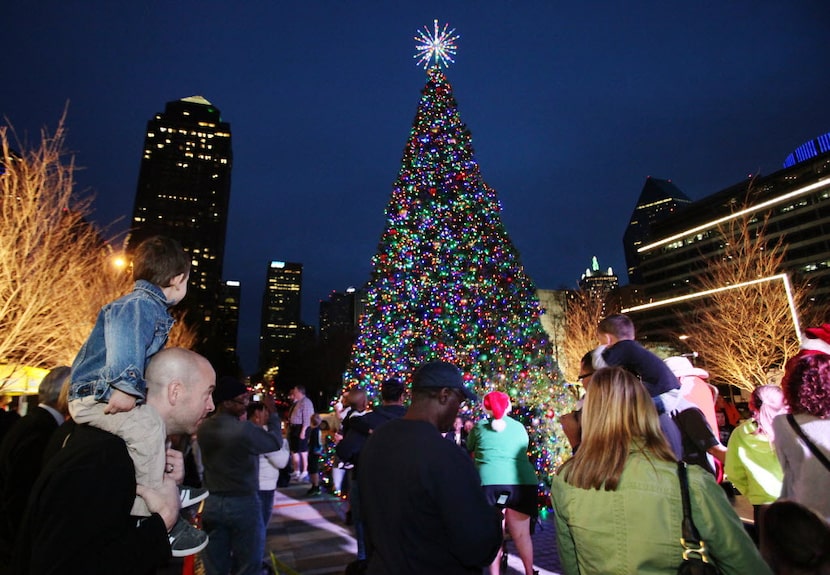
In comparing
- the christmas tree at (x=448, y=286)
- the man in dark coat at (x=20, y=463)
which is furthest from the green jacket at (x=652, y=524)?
the christmas tree at (x=448, y=286)

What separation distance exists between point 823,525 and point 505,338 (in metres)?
10.9

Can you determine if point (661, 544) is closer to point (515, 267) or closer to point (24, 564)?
point (24, 564)

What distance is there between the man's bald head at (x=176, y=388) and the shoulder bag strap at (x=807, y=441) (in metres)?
3.25

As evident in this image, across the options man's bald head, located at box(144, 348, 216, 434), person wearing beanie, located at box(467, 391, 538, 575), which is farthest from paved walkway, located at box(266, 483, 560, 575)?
man's bald head, located at box(144, 348, 216, 434)

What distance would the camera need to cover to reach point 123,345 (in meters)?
1.85

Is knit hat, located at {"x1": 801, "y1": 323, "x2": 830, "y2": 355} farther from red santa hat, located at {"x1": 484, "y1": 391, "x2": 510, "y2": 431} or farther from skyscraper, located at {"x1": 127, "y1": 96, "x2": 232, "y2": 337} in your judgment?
skyscraper, located at {"x1": 127, "y1": 96, "x2": 232, "y2": 337}

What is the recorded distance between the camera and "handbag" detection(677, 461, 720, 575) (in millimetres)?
1688

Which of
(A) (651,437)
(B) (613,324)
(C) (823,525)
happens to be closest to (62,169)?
(B) (613,324)

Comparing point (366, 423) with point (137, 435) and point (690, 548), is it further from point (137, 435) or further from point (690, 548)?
point (690, 548)

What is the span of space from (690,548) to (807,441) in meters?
1.38

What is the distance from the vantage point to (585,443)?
6.84ft

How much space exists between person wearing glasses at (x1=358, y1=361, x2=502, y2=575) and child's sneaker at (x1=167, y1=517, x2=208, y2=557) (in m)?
0.78

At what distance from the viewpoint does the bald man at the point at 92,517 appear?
4.29 ft

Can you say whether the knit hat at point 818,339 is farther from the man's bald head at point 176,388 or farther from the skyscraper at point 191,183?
the skyscraper at point 191,183
